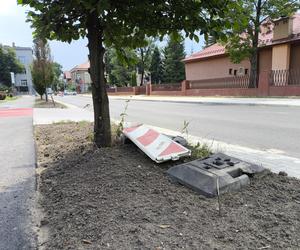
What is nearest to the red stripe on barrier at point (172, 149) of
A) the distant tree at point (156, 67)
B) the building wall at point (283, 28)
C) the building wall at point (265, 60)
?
the building wall at point (283, 28)

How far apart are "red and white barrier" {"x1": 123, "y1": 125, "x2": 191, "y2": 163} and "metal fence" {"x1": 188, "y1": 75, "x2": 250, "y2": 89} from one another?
80.9ft

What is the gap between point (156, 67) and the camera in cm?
6297

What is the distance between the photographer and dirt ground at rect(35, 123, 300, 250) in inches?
105

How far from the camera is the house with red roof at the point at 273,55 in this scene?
89.3 ft

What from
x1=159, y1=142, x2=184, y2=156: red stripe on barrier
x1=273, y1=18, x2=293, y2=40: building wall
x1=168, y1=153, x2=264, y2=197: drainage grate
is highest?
x1=273, y1=18, x2=293, y2=40: building wall

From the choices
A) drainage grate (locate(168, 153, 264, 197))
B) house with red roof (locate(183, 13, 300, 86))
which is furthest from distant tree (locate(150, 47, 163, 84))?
drainage grate (locate(168, 153, 264, 197))

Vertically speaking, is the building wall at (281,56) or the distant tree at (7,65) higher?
the distant tree at (7,65)

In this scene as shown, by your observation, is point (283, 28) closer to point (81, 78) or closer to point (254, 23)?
point (254, 23)

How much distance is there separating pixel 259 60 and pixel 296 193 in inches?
1180

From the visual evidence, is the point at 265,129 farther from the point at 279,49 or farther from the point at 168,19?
the point at 279,49

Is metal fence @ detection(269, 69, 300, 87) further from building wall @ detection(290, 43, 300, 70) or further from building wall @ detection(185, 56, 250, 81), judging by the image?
building wall @ detection(185, 56, 250, 81)

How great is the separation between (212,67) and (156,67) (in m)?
26.7

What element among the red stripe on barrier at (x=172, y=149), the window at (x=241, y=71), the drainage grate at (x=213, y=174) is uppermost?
the window at (x=241, y=71)

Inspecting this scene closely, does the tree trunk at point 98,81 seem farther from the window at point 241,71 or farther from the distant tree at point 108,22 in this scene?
the window at point 241,71
